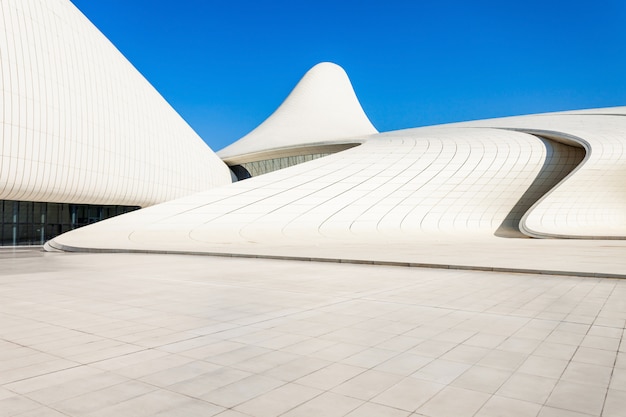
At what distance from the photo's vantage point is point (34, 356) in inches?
143

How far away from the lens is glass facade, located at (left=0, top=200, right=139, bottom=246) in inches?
814

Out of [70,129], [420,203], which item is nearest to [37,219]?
[70,129]

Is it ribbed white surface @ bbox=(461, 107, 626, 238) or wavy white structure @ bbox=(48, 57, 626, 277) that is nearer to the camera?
wavy white structure @ bbox=(48, 57, 626, 277)

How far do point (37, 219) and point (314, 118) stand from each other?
2319 cm

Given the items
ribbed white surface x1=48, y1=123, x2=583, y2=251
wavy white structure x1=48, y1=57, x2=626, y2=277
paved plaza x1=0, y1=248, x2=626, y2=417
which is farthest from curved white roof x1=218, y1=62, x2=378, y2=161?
paved plaza x1=0, y1=248, x2=626, y2=417

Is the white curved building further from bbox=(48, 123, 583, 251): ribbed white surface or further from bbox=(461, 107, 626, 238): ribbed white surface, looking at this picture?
bbox=(461, 107, 626, 238): ribbed white surface

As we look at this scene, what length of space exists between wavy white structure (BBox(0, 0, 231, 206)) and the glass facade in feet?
9.69

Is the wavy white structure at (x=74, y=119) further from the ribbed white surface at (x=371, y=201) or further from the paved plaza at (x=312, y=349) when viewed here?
the paved plaza at (x=312, y=349)

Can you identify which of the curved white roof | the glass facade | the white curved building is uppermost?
the curved white roof

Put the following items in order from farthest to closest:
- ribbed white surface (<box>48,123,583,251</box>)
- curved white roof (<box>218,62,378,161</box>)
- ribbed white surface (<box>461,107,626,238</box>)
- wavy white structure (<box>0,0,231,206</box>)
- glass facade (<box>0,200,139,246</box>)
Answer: curved white roof (<box>218,62,378,161</box>), glass facade (<box>0,200,139,246</box>), ribbed white surface (<box>461,107,626,238</box>), wavy white structure (<box>0,0,231,206</box>), ribbed white surface (<box>48,123,583,251</box>)

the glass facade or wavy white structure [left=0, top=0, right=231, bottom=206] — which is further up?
wavy white structure [left=0, top=0, right=231, bottom=206]

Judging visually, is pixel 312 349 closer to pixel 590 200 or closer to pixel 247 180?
pixel 247 180

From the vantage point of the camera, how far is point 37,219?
22.1 m

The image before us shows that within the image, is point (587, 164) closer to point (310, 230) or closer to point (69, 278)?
point (310, 230)
